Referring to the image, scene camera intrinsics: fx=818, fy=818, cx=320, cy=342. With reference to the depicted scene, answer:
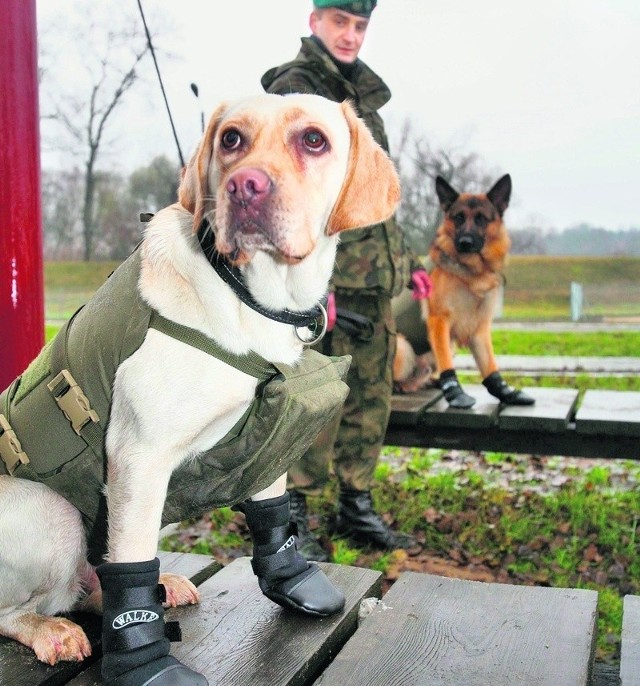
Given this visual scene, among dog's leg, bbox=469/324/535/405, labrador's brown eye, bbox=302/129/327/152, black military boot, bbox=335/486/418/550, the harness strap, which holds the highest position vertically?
labrador's brown eye, bbox=302/129/327/152

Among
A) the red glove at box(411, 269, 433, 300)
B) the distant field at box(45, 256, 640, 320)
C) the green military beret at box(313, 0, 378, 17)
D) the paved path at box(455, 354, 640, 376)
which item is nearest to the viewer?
the green military beret at box(313, 0, 378, 17)

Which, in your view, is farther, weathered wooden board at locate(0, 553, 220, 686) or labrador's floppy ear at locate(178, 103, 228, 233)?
labrador's floppy ear at locate(178, 103, 228, 233)

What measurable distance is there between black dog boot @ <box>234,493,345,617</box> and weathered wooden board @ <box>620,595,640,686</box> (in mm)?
654

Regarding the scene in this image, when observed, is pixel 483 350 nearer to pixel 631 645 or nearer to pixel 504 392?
pixel 504 392

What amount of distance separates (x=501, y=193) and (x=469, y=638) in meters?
→ 3.66

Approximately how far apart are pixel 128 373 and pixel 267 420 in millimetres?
299

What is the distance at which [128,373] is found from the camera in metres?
1.62

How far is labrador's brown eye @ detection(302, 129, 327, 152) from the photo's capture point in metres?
1.76

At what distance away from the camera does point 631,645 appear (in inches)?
68.0

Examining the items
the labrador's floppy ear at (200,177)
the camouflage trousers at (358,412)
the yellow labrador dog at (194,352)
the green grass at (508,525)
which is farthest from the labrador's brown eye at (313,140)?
the camouflage trousers at (358,412)

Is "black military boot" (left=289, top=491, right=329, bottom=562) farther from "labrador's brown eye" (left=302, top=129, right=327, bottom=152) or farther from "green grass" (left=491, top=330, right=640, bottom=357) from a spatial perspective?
"green grass" (left=491, top=330, right=640, bottom=357)

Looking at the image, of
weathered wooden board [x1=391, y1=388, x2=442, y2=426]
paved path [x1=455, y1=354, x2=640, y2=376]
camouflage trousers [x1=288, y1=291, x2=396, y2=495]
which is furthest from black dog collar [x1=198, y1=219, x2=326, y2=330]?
paved path [x1=455, y1=354, x2=640, y2=376]

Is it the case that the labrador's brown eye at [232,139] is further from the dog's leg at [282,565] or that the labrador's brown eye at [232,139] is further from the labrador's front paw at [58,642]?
the labrador's front paw at [58,642]

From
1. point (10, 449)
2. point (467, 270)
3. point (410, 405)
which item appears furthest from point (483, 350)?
point (10, 449)
